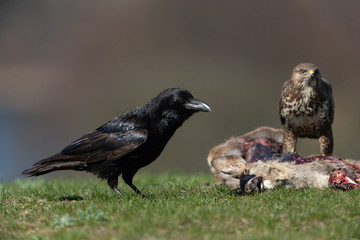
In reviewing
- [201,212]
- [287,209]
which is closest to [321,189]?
[287,209]

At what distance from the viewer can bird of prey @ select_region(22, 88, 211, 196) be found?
278 inches

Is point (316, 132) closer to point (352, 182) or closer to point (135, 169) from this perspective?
point (352, 182)

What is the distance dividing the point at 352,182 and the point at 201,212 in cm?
315

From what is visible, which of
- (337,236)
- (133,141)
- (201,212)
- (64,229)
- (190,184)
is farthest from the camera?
(190,184)

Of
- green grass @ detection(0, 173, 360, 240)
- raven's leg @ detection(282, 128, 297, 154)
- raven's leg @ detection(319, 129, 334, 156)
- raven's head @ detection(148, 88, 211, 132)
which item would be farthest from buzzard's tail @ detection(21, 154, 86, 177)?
raven's leg @ detection(319, 129, 334, 156)

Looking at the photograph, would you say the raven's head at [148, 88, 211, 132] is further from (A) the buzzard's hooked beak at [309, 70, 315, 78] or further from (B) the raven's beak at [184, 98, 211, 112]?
(A) the buzzard's hooked beak at [309, 70, 315, 78]

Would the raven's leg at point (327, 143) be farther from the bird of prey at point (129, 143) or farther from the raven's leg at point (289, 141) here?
the bird of prey at point (129, 143)

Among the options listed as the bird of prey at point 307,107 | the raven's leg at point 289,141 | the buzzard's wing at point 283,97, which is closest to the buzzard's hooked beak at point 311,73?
the bird of prey at point 307,107

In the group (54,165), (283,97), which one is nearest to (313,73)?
(283,97)

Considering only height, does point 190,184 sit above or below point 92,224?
below

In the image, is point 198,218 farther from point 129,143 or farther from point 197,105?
point 197,105

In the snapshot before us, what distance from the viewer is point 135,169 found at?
732 cm

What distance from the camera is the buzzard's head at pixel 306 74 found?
9438mm

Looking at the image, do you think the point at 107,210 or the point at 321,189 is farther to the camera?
the point at 321,189
